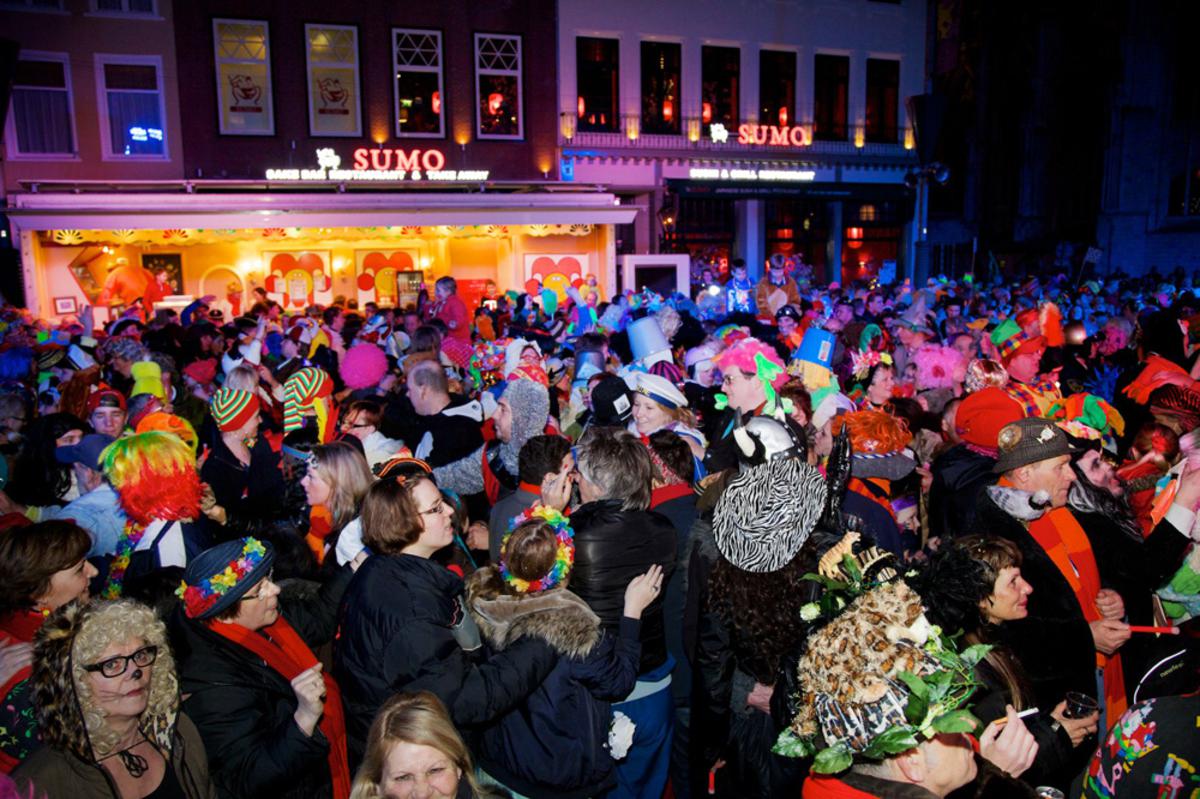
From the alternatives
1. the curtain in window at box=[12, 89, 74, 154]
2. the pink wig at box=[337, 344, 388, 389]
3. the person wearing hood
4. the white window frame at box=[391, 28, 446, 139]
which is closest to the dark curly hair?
the person wearing hood

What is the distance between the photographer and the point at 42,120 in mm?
16188

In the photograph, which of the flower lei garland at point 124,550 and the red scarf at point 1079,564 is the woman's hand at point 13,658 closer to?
the flower lei garland at point 124,550

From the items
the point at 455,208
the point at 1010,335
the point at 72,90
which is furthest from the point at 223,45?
the point at 1010,335

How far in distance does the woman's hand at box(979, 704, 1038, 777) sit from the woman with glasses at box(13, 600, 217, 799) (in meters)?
2.29

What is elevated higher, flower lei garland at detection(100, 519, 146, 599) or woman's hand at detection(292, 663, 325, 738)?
flower lei garland at detection(100, 519, 146, 599)

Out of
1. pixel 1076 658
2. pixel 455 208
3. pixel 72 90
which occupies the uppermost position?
pixel 72 90

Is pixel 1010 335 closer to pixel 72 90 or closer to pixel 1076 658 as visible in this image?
pixel 1076 658

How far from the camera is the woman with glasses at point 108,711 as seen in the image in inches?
87.4

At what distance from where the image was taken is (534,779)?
2.90 meters

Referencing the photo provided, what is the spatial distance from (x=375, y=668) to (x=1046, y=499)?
2.79m

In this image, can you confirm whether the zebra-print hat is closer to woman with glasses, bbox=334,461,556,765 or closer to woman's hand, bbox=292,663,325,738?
woman with glasses, bbox=334,461,556,765

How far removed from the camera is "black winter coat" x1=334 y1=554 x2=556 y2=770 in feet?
8.67

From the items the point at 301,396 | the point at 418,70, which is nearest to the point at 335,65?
the point at 418,70

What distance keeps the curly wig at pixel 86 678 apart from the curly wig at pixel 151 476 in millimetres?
1347
